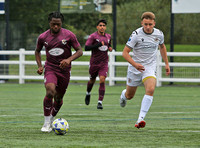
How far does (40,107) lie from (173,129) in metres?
5.24

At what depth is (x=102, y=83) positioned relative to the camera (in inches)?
566

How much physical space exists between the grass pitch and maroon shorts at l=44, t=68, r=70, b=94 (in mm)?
735

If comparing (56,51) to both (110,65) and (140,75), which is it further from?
(110,65)

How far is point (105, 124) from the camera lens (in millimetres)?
9859

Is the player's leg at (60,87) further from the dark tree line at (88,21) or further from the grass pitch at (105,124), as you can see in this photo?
the dark tree line at (88,21)

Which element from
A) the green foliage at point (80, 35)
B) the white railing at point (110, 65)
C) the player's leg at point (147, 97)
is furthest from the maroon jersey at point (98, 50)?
the green foliage at point (80, 35)

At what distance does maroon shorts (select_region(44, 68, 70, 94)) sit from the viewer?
29.2ft

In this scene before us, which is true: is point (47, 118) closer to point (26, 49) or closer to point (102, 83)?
point (102, 83)

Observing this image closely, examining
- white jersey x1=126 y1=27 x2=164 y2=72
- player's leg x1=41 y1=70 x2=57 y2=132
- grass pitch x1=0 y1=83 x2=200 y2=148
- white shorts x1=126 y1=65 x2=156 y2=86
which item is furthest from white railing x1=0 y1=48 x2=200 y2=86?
player's leg x1=41 y1=70 x2=57 y2=132

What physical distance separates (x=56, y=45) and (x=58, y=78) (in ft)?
1.84

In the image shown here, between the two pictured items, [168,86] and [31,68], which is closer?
[168,86]

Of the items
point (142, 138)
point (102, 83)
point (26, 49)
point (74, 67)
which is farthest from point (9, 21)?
point (142, 138)

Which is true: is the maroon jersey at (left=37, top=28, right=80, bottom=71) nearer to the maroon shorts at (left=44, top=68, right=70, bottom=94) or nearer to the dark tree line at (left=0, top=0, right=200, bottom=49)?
the maroon shorts at (left=44, top=68, right=70, bottom=94)

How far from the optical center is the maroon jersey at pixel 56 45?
9000 mm
